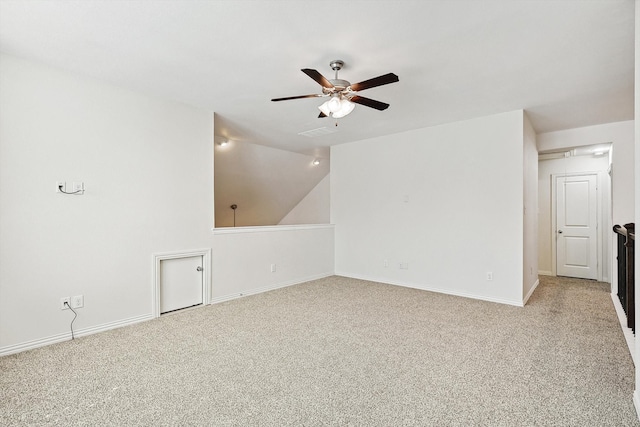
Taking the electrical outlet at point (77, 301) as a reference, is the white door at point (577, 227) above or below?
above

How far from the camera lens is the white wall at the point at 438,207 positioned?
157 inches

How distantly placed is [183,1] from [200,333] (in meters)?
2.69

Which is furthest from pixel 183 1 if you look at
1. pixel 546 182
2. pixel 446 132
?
pixel 546 182

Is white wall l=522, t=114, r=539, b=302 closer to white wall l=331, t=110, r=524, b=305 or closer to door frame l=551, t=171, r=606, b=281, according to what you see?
white wall l=331, t=110, r=524, b=305

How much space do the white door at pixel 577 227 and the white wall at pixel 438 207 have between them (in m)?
2.63

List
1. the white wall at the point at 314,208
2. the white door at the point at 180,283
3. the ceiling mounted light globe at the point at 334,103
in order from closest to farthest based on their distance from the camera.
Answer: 1. the ceiling mounted light globe at the point at 334,103
2. the white door at the point at 180,283
3. the white wall at the point at 314,208

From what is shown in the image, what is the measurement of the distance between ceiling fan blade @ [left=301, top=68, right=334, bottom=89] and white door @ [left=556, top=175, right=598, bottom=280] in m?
5.43

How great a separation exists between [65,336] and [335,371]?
2.50 meters

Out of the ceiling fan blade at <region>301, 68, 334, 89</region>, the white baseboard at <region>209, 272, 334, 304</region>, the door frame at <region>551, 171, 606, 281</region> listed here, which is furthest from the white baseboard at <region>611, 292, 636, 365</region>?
the white baseboard at <region>209, 272, 334, 304</region>

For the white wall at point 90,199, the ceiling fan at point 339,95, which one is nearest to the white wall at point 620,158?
the ceiling fan at point 339,95

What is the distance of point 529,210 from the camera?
439 centimetres

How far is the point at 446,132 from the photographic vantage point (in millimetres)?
4492

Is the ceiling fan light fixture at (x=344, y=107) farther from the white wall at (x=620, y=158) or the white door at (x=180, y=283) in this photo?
the white wall at (x=620, y=158)

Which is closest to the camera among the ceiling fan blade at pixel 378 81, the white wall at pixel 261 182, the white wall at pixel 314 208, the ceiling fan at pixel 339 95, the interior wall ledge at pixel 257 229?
the ceiling fan blade at pixel 378 81
